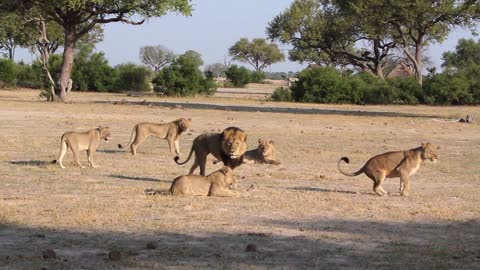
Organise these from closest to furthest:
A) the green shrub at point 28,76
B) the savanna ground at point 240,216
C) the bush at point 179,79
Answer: the savanna ground at point 240,216
the bush at point 179,79
the green shrub at point 28,76

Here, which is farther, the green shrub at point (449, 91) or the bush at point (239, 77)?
the bush at point (239, 77)

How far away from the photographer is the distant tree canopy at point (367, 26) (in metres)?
58.2

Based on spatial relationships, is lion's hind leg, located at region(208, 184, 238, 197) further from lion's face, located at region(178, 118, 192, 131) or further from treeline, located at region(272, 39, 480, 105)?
treeline, located at region(272, 39, 480, 105)

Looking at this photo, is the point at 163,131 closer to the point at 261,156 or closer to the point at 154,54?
the point at 261,156

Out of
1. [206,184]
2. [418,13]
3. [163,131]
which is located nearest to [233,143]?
[206,184]

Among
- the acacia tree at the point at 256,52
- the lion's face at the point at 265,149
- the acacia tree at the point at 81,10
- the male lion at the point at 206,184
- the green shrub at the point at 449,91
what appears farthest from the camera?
the acacia tree at the point at 256,52

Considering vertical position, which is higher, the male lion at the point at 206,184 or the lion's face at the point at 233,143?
the lion's face at the point at 233,143

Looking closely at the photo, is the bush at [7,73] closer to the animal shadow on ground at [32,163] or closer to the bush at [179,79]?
the bush at [179,79]

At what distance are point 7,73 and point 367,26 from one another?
29517mm

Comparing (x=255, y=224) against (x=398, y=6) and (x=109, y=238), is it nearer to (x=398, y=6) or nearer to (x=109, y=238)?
(x=109, y=238)

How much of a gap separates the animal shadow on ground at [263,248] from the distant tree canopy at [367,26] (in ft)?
104

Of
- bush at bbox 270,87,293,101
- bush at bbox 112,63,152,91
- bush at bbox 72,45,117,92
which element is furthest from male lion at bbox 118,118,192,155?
bush at bbox 112,63,152,91

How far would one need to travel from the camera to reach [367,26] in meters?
61.8

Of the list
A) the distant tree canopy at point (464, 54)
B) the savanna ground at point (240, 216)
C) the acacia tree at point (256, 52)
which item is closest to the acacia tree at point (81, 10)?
the savanna ground at point (240, 216)
